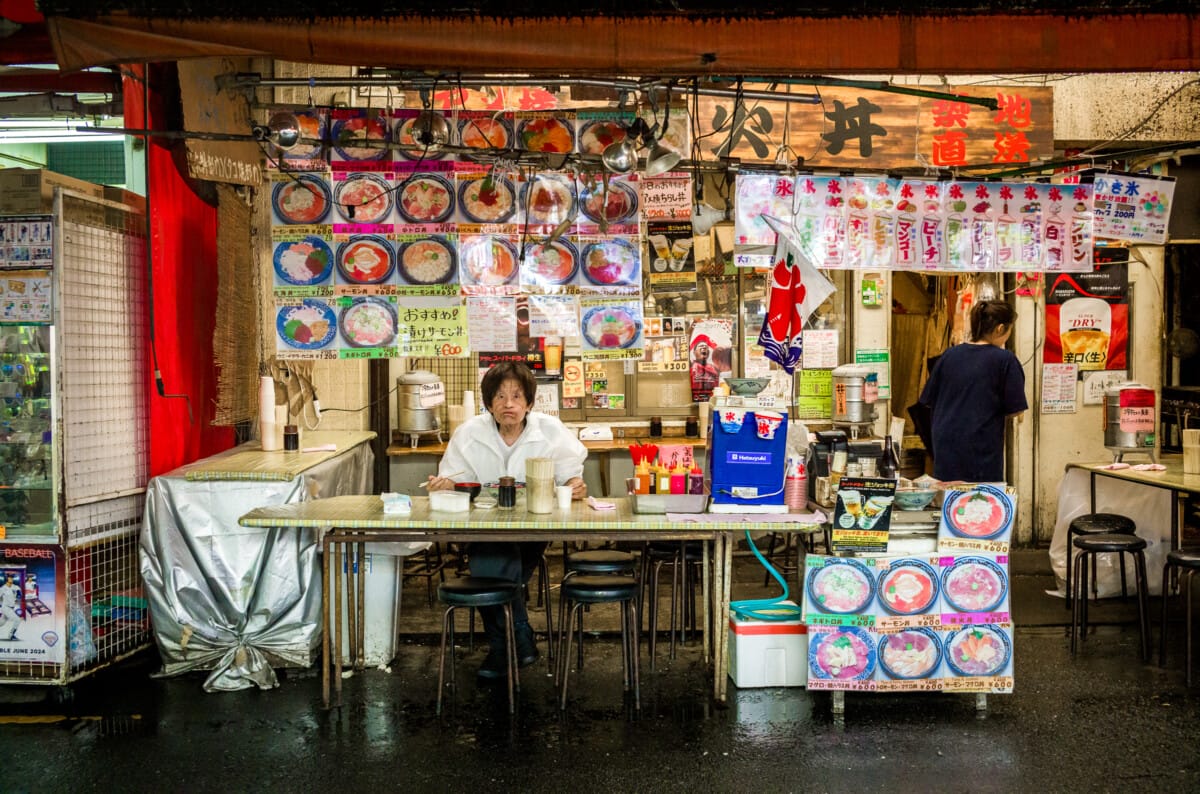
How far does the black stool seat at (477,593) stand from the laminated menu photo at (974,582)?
7.86 ft

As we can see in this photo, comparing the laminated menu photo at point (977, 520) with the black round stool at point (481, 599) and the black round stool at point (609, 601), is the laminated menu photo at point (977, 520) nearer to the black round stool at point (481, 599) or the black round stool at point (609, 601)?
the black round stool at point (609, 601)

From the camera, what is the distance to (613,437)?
10164 mm

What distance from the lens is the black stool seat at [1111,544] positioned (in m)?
6.75

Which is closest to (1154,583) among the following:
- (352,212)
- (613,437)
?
(613,437)

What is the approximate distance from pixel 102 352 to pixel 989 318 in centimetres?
595

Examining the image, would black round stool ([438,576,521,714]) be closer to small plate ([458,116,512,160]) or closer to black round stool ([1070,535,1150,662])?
small plate ([458,116,512,160])

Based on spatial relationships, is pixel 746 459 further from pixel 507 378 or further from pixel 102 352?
pixel 102 352

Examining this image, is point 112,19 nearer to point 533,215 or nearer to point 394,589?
point 533,215

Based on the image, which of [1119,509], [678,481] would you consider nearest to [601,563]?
[678,481]

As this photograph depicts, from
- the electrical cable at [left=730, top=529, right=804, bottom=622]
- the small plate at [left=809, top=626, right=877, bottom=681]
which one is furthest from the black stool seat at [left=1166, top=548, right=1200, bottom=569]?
the electrical cable at [left=730, top=529, right=804, bottom=622]

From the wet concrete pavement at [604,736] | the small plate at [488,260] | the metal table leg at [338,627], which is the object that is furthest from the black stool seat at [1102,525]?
the metal table leg at [338,627]

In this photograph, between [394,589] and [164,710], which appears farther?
[394,589]

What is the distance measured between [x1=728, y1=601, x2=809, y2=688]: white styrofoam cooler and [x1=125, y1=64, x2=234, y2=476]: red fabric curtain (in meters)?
4.01

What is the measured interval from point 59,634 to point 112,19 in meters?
3.61
